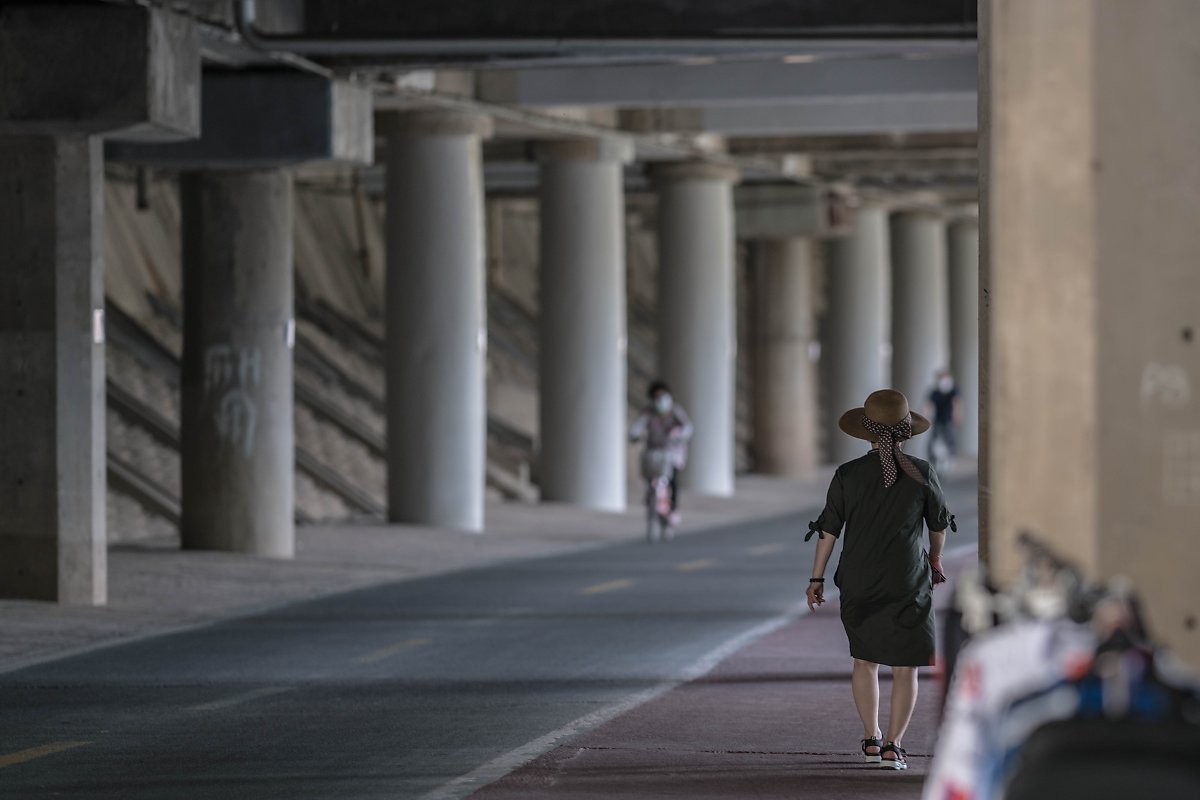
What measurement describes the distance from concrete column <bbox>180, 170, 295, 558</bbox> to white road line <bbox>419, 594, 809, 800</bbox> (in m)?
8.80

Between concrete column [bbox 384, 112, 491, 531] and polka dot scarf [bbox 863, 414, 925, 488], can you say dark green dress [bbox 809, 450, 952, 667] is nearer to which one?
polka dot scarf [bbox 863, 414, 925, 488]

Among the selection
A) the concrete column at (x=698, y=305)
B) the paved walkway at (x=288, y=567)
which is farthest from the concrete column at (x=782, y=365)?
the paved walkway at (x=288, y=567)

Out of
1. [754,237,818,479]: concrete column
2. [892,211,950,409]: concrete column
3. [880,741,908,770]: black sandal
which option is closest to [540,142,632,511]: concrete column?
[754,237,818,479]: concrete column

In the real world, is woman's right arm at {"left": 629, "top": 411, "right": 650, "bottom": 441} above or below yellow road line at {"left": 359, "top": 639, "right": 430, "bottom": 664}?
above

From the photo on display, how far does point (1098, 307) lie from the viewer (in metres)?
6.35

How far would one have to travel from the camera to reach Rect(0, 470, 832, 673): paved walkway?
17.3m

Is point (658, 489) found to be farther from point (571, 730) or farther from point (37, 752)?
point (37, 752)

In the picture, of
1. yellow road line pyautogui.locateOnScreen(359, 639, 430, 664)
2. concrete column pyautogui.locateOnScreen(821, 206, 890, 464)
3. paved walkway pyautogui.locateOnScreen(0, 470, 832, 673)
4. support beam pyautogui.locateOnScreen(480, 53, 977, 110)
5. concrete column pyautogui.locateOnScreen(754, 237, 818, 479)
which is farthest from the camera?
concrete column pyautogui.locateOnScreen(821, 206, 890, 464)

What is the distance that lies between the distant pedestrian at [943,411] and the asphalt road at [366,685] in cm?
1895

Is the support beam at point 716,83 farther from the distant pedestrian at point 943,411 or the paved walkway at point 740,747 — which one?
the paved walkway at point 740,747

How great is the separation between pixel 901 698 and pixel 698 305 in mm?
29339

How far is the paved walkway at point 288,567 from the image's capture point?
17.3m

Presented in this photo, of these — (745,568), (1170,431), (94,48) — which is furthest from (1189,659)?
(745,568)

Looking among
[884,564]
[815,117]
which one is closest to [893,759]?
[884,564]
